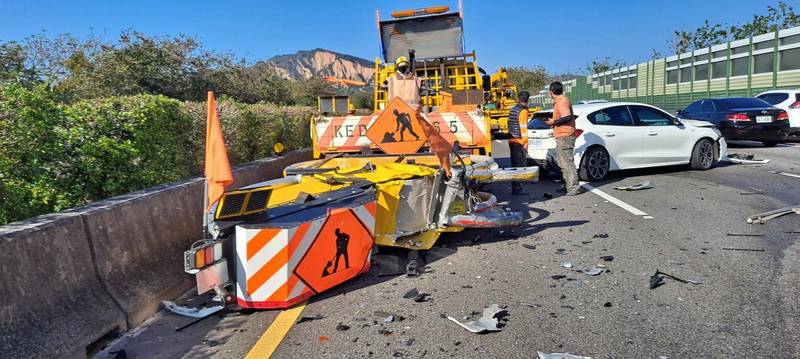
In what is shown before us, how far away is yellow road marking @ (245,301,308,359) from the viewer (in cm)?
368

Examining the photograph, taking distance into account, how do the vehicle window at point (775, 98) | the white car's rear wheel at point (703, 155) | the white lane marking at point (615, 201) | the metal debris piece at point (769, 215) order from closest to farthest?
1. the metal debris piece at point (769, 215)
2. the white lane marking at point (615, 201)
3. the white car's rear wheel at point (703, 155)
4. the vehicle window at point (775, 98)

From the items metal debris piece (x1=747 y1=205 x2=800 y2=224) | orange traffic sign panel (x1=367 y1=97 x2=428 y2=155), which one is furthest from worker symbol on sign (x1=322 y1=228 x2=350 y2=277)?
metal debris piece (x1=747 y1=205 x2=800 y2=224)

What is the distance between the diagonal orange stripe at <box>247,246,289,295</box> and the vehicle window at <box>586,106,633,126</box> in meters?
8.26

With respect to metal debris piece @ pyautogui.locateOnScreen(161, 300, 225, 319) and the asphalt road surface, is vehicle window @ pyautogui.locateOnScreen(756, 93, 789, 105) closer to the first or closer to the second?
the asphalt road surface

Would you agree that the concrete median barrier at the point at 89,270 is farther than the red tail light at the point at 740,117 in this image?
No

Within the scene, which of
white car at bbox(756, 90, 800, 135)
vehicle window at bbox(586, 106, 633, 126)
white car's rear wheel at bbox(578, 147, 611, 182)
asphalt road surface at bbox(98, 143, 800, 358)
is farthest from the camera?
white car at bbox(756, 90, 800, 135)

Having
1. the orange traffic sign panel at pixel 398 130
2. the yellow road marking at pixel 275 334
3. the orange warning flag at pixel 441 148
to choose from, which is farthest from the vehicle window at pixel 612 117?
the yellow road marking at pixel 275 334

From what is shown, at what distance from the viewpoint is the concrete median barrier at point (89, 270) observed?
3336 millimetres

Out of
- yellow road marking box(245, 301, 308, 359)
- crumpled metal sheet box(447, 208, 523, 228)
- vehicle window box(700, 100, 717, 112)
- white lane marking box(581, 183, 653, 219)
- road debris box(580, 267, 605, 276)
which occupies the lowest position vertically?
road debris box(580, 267, 605, 276)

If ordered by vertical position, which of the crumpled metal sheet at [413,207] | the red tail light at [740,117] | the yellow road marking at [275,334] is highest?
the red tail light at [740,117]

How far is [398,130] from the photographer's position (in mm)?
6703

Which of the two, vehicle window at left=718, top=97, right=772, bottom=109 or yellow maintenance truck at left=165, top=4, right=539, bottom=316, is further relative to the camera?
vehicle window at left=718, top=97, right=772, bottom=109

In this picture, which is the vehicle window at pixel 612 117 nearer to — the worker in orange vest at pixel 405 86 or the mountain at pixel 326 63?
the worker in orange vest at pixel 405 86

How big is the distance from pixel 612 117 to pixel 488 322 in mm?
8272
